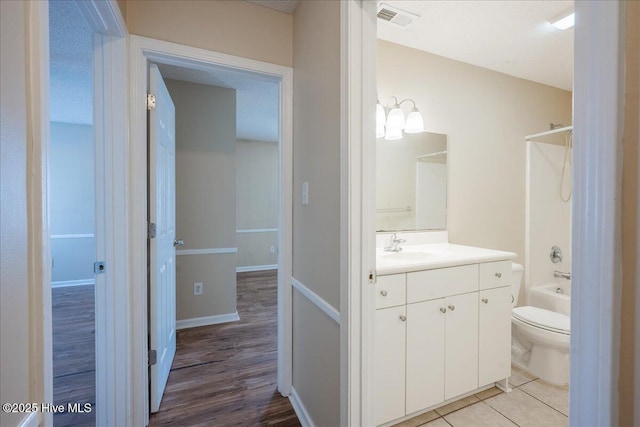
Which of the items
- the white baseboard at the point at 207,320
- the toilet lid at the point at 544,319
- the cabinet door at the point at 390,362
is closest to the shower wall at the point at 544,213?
the toilet lid at the point at 544,319

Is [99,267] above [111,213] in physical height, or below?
below

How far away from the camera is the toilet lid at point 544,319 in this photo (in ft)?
6.27

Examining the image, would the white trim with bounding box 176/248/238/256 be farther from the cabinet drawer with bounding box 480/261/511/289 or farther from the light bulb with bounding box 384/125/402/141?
the cabinet drawer with bounding box 480/261/511/289

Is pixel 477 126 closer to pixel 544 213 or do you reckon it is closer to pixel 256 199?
pixel 544 213

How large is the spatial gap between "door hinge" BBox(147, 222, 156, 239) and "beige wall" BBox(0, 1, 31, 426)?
101cm

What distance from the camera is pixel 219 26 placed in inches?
65.1

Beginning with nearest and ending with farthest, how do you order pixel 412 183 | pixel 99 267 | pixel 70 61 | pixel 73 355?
pixel 99 267 < pixel 412 183 < pixel 73 355 < pixel 70 61

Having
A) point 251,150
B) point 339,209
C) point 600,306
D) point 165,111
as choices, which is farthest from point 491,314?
point 251,150

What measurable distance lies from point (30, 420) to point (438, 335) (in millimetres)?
1668

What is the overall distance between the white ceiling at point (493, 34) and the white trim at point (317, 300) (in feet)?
5.59

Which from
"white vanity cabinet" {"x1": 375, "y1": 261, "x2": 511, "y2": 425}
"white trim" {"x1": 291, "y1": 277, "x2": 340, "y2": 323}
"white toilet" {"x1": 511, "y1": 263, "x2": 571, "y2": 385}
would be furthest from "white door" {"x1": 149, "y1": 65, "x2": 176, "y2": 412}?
"white toilet" {"x1": 511, "y1": 263, "x2": 571, "y2": 385}

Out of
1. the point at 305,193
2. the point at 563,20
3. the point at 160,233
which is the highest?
the point at 563,20

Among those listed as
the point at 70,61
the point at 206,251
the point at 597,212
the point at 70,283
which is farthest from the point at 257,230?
the point at 597,212

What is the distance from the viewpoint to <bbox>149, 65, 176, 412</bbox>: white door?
1.62 metres
